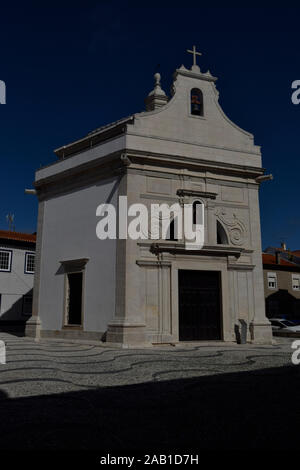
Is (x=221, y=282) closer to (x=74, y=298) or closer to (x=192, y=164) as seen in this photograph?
(x=192, y=164)

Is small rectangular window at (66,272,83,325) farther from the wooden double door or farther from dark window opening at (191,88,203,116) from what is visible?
dark window opening at (191,88,203,116)

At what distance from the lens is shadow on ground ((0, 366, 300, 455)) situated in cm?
417

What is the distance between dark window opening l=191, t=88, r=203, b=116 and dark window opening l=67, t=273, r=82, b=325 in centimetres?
858

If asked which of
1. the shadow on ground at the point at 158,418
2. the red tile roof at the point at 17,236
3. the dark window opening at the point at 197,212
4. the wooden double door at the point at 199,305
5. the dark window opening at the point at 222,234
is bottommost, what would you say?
the shadow on ground at the point at 158,418

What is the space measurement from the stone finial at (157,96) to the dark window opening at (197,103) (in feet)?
9.59

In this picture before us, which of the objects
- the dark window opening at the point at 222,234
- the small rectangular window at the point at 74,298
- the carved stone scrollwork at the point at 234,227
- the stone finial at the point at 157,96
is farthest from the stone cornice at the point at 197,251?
the stone finial at the point at 157,96

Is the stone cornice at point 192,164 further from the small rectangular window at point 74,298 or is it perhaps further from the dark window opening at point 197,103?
the small rectangular window at point 74,298

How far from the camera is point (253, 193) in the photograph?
18.2 meters

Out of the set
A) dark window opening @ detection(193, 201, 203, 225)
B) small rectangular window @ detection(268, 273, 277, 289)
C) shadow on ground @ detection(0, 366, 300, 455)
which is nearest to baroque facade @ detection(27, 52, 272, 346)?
dark window opening @ detection(193, 201, 203, 225)

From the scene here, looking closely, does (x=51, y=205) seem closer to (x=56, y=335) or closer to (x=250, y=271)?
(x=56, y=335)

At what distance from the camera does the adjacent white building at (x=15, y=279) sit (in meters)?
29.5

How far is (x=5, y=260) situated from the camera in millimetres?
30062
